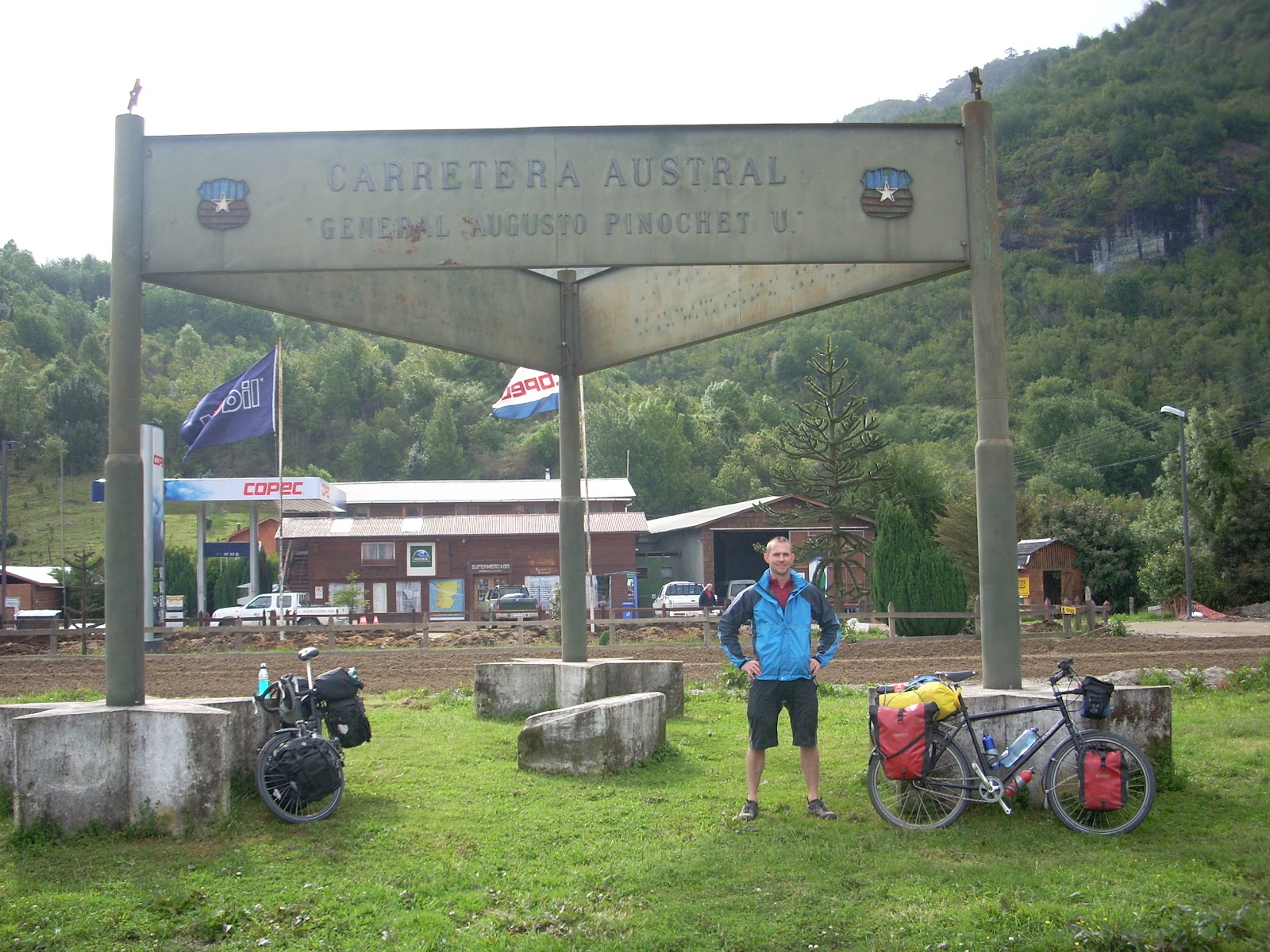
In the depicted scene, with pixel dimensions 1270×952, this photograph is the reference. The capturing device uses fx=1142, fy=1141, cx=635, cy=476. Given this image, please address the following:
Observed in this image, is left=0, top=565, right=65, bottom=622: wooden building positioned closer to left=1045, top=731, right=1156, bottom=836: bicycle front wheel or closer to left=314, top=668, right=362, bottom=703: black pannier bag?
left=314, top=668, right=362, bottom=703: black pannier bag

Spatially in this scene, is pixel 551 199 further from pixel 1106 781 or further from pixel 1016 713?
pixel 1106 781

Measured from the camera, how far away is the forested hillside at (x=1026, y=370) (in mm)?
20016

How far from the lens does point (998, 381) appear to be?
24.1 ft

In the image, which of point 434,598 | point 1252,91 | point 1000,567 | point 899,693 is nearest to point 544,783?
point 899,693

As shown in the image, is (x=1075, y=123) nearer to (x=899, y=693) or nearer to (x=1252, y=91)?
→ (x=1252, y=91)

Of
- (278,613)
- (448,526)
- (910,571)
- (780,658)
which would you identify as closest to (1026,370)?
(448,526)

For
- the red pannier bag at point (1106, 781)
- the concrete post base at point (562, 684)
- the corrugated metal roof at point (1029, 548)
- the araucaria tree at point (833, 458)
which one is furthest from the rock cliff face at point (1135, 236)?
the red pannier bag at point (1106, 781)

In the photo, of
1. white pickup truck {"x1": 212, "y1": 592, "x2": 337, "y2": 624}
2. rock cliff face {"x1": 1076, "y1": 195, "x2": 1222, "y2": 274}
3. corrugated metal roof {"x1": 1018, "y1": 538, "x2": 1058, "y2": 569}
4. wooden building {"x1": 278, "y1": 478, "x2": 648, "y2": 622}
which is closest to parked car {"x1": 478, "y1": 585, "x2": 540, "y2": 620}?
wooden building {"x1": 278, "y1": 478, "x2": 648, "y2": 622}

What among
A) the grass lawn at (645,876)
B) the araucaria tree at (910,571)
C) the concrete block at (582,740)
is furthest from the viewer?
the araucaria tree at (910,571)

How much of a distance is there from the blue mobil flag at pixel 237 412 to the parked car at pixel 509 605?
32.2 ft

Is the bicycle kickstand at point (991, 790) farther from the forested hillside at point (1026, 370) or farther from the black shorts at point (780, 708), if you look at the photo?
the forested hillside at point (1026, 370)

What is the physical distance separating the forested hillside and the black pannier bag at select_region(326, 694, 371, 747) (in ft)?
24.5

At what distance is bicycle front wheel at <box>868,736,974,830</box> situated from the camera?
6270mm

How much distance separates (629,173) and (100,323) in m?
120
